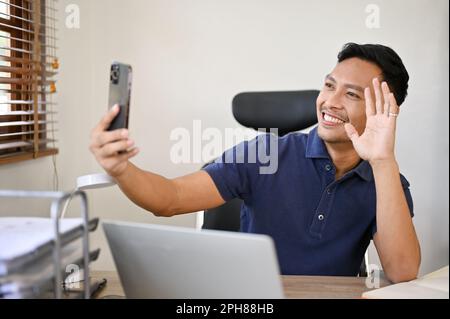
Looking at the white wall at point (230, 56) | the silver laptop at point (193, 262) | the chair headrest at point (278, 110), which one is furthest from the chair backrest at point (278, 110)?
the silver laptop at point (193, 262)

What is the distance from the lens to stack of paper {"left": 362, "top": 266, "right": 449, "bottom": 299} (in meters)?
0.98

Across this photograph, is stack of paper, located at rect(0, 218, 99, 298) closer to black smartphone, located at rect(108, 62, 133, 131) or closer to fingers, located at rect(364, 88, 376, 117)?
black smartphone, located at rect(108, 62, 133, 131)

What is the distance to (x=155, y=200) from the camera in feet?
4.76

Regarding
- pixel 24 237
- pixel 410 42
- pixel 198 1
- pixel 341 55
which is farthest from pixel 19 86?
pixel 410 42

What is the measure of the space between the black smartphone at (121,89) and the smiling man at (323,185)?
1.49 feet

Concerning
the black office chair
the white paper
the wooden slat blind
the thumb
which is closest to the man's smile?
the thumb

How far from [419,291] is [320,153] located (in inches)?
27.0

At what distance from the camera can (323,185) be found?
163 cm

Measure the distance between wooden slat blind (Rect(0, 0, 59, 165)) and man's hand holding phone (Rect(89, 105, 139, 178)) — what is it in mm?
1105

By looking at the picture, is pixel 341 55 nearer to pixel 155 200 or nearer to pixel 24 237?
pixel 155 200

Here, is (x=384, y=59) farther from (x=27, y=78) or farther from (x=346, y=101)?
(x=27, y=78)

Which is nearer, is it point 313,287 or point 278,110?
point 313,287

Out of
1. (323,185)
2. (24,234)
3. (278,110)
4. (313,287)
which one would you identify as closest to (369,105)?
(323,185)

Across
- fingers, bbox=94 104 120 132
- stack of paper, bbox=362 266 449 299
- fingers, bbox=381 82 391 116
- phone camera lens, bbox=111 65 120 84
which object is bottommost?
stack of paper, bbox=362 266 449 299
